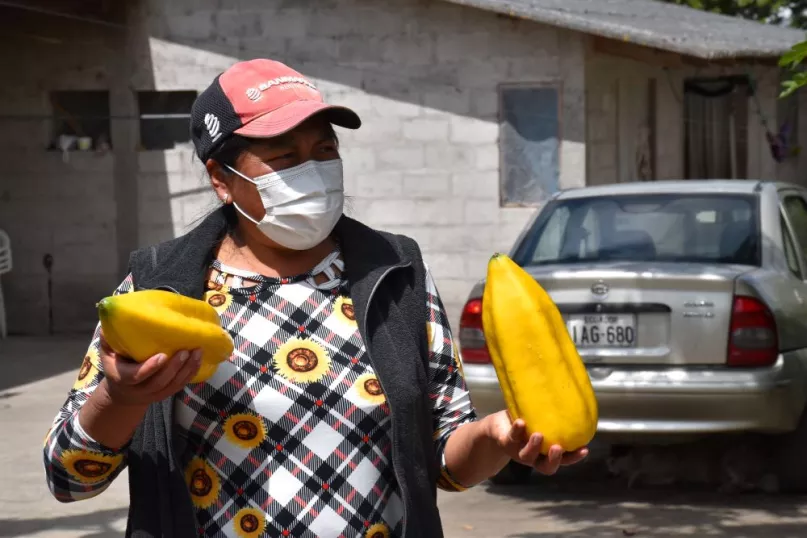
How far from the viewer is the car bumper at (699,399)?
6.53 meters

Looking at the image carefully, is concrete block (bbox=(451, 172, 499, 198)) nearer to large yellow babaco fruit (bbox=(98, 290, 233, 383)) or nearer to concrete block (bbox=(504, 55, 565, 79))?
concrete block (bbox=(504, 55, 565, 79))

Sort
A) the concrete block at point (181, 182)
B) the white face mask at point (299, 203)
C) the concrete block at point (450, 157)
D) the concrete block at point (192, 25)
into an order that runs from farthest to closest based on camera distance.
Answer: the concrete block at point (181, 182), the concrete block at point (192, 25), the concrete block at point (450, 157), the white face mask at point (299, 203)

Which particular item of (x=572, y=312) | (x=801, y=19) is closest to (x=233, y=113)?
(x=572, y=312)

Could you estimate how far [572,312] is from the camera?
677 cm

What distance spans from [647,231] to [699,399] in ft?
3.97

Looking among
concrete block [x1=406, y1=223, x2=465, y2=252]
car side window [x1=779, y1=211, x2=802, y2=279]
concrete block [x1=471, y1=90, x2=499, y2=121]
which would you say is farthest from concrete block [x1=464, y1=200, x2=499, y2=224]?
car side window [x1=779, y1=211, x2=802, y2=279]

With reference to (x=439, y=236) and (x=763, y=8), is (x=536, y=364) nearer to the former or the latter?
(x=439, y=236)

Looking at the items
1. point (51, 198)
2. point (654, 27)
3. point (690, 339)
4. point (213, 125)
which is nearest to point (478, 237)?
point (654, 27)

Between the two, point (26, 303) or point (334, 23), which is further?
point (26, 303)

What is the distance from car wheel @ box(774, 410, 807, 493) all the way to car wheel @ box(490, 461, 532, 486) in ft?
4.58

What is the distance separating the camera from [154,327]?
2.21 metres

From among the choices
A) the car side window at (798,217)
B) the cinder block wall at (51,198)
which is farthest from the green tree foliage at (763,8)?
the car side window at (798,217)

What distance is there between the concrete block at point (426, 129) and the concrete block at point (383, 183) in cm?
42

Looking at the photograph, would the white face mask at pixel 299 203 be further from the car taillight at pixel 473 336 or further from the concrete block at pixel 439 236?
the concrete block at pixel 439 236
